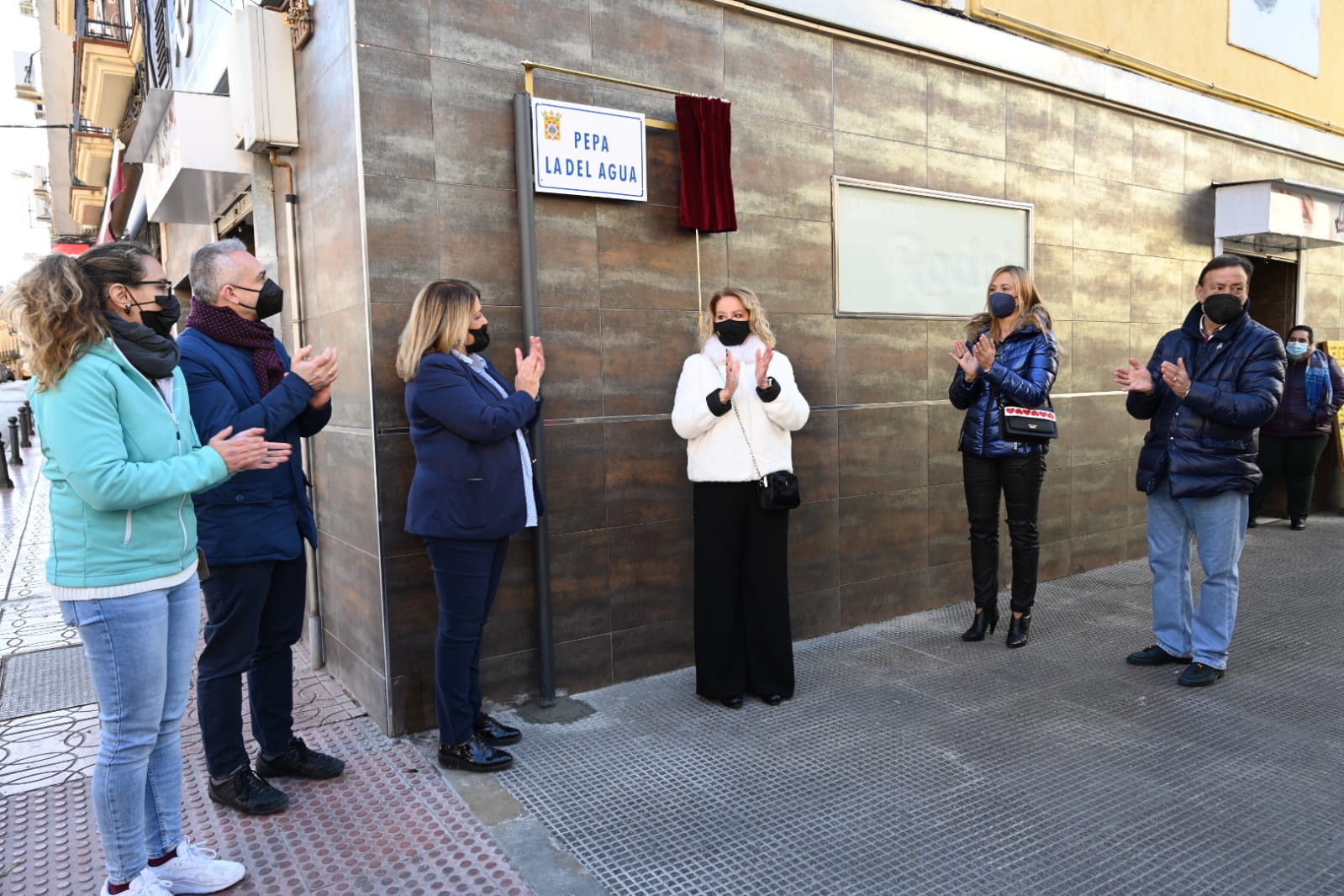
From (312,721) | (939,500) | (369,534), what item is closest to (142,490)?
(369,534)

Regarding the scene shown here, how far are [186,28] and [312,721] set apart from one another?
5.42 meters

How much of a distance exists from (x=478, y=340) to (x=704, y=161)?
5.47ft

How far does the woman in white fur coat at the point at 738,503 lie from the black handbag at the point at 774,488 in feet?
0.04

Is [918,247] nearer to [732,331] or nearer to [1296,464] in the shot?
[732,331]

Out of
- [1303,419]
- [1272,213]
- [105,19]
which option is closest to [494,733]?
[1272,213]

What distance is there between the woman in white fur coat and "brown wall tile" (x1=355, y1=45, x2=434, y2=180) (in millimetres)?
1463

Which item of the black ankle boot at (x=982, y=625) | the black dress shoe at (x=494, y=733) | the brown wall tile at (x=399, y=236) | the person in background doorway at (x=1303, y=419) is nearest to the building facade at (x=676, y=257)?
the brown wall tile at (x=399, y=236)

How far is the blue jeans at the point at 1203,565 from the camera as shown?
446cm

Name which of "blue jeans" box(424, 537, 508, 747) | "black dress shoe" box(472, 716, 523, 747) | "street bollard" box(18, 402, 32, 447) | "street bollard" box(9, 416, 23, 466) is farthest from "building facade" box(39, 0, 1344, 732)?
"street bollard" box(18, 402, 32, 447)

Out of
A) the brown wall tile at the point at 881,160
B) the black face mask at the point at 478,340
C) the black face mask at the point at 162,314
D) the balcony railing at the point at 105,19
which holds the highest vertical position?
the balcony railing at the point at 105,19

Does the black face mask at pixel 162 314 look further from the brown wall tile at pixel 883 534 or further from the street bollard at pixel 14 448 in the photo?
the street bollard at pixel 14 448

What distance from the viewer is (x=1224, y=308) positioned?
4.33m

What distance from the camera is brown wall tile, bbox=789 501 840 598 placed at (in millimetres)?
5156

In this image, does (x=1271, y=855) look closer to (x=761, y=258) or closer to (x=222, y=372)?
(x=761, y=258)
